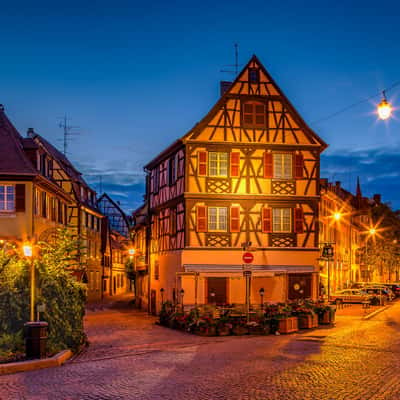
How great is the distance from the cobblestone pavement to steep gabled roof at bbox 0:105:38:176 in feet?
44.2

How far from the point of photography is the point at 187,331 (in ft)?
82.5

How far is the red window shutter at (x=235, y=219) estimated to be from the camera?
112 feet

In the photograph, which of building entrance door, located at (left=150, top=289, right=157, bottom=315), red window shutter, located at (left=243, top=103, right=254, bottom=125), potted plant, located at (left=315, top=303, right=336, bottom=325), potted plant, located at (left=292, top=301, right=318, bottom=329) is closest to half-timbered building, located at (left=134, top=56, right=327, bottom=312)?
red window shutter, located at (left=243, top=103, right=254, bottom=125)

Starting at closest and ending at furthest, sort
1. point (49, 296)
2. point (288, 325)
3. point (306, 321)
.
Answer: point (49, 296)
point (288, 325)
point (306, 321)

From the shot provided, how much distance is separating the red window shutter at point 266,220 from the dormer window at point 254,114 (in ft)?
15.6

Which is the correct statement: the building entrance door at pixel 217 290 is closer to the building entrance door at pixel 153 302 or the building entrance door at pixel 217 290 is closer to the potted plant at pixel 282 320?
the building entrance door at pixel 153 302

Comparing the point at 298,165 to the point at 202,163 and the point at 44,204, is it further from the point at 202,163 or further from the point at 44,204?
the point at 44,204

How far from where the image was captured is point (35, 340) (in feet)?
53.7

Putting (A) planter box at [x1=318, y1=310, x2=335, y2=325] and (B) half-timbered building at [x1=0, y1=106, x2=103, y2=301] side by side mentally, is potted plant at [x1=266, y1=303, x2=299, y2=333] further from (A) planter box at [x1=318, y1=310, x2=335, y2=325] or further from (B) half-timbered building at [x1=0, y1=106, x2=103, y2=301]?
(B) half-timbered building at [x1=0, y1=106, x2=103, y2=301]

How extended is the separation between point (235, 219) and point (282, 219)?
2.74m

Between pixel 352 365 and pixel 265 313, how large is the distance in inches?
380

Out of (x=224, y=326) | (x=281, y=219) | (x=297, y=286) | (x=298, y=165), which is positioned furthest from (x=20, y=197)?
(x=297, y=286)

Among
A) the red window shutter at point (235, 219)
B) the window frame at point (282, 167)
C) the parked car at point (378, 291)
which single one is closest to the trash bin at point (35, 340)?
the red window shutter at point (235, 219)

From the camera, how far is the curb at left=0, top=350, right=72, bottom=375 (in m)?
14.7
